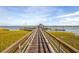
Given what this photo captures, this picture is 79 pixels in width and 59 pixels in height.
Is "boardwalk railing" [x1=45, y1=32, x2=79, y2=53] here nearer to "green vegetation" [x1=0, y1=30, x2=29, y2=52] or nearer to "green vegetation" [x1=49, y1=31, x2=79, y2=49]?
"green vegetation" [x1=49, y1=31, x2=79, y2=49]

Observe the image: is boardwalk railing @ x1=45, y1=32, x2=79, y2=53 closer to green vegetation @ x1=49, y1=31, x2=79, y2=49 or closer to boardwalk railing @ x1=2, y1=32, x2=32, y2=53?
green vegetation @ x1=49, y1=31, x2=79, y2=49

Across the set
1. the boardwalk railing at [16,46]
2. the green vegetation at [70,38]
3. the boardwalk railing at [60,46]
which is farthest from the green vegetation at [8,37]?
the green vegetation at [70,38]

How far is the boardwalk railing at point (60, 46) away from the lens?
3.55 m

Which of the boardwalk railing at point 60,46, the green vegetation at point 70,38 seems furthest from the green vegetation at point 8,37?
the green vegetation at point 70,38

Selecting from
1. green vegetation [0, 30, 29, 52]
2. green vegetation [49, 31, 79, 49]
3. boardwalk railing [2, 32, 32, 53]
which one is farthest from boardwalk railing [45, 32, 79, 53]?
green vegetation [0, 30, 29, 52]

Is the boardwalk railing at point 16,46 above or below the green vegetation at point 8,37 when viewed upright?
below

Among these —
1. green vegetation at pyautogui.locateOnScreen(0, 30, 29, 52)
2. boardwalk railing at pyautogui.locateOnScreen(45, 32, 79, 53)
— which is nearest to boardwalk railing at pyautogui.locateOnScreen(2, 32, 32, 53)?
green vegetation at pyautogui.locateOnScreen(0, 30, 29, 52)

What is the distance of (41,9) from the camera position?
3.64m

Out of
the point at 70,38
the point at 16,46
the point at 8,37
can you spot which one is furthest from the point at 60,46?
the point at 8,37

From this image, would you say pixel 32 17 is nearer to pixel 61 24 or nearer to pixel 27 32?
pixel 27 32

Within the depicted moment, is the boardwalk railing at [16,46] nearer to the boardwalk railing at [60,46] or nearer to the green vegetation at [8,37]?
the green vegetation at [8,37]

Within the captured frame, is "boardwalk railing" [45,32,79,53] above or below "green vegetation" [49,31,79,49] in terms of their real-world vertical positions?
below

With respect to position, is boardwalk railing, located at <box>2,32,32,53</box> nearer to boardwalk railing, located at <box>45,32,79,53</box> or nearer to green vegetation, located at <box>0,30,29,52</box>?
green vegetation, located at <box>0,30,29,52</box>

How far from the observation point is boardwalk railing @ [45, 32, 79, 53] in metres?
3.55
